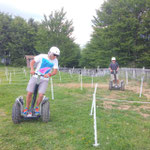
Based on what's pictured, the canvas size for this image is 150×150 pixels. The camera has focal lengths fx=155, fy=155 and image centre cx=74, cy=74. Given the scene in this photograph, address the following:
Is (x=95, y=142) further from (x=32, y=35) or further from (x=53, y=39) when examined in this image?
(x=32, y=35)

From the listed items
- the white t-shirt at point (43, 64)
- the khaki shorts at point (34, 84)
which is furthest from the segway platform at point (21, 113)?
the white t-shirt at point (43, 64)

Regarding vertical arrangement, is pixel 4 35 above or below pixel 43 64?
above

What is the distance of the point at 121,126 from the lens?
3945mm

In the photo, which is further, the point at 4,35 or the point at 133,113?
the point at 4,35

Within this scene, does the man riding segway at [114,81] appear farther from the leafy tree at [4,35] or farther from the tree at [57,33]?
the leafy tree at [4,35]

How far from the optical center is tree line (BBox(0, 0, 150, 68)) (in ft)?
67.4

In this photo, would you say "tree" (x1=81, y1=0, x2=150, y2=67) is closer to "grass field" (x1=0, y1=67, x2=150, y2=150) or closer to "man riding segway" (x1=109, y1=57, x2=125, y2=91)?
"man riding segway" (x1=109, y1=57, x2=125, y2=91)

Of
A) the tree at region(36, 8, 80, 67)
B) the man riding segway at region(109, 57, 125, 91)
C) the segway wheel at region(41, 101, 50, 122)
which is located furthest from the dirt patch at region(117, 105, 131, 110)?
the tree at region(36, 8, 80, 67)

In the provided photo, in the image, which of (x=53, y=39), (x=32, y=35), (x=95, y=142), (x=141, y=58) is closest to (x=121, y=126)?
(x=95, y=142)

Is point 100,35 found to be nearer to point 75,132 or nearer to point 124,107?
point 124,107

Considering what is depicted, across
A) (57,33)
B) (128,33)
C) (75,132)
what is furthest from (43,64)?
(57,33)

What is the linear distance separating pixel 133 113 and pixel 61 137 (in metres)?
2.78

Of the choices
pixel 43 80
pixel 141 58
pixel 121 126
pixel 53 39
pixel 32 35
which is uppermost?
pixel 32 35

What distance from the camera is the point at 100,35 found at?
26203mm
